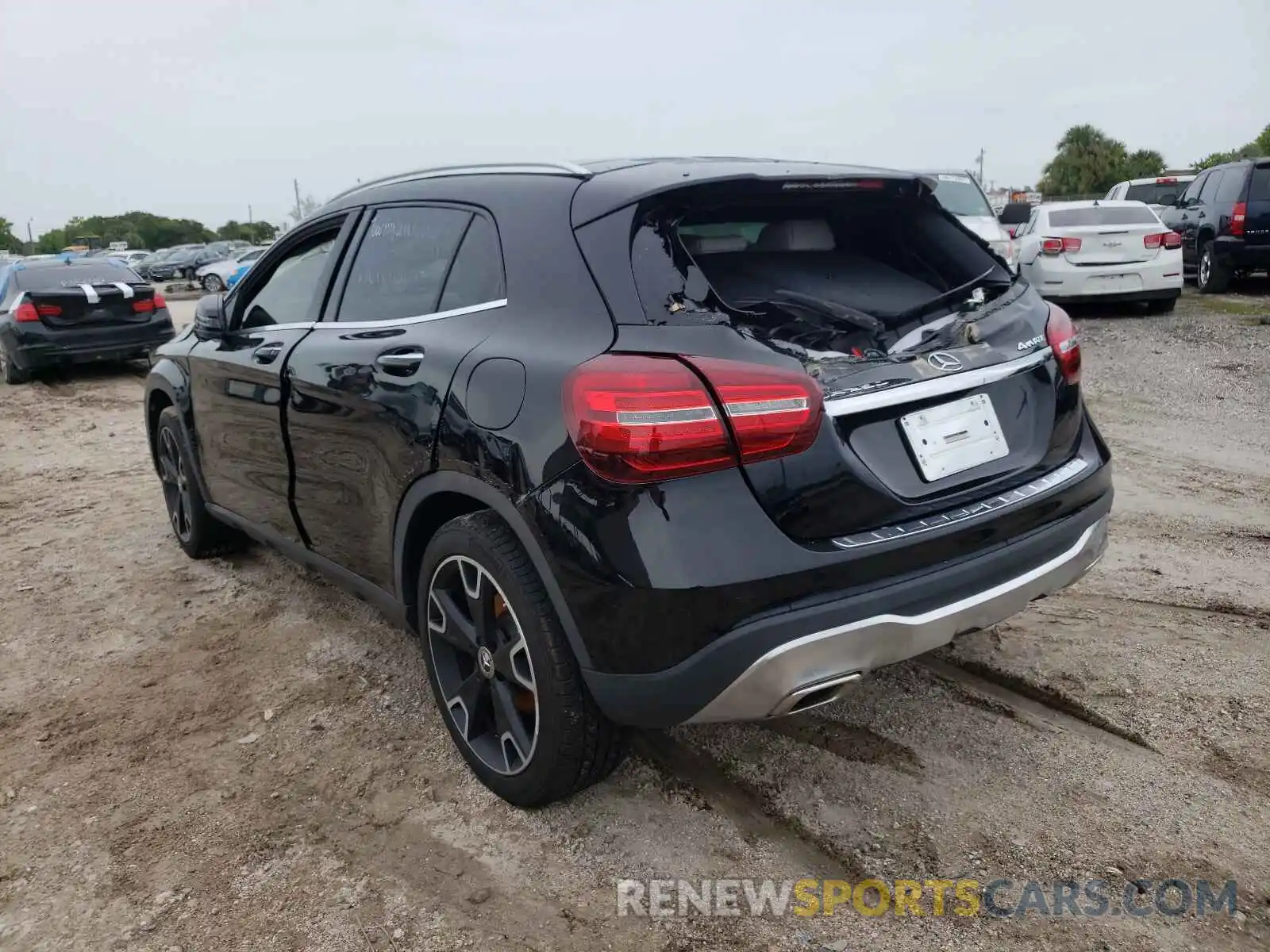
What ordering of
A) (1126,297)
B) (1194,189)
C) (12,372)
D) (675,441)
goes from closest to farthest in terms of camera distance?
(675,441), (12,372), (1126,297), (1194,189)

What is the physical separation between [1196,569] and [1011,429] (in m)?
2.06

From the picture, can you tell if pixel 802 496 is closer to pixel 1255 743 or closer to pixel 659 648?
pixel 659 648

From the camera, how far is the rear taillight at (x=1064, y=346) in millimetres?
2840

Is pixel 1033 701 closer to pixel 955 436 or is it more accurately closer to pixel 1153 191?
Answer: pixel 955 436

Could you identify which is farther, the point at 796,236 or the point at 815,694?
the point at 796,236

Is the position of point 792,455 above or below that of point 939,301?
below

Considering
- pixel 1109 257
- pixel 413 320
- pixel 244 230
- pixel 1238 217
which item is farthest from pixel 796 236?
pixel 244 230

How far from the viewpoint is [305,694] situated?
11.5ft

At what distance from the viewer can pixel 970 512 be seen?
2.43m

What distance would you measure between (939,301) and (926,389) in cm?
51

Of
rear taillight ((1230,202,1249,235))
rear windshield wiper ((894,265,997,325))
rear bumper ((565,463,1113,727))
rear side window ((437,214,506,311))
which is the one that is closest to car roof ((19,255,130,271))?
rear side window ((437,214,506,311))

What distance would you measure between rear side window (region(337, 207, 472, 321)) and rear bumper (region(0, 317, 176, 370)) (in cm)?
925

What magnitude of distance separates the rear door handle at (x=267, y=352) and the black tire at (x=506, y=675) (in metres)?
1.23

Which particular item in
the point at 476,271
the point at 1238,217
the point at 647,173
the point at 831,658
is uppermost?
the point at 647,173
